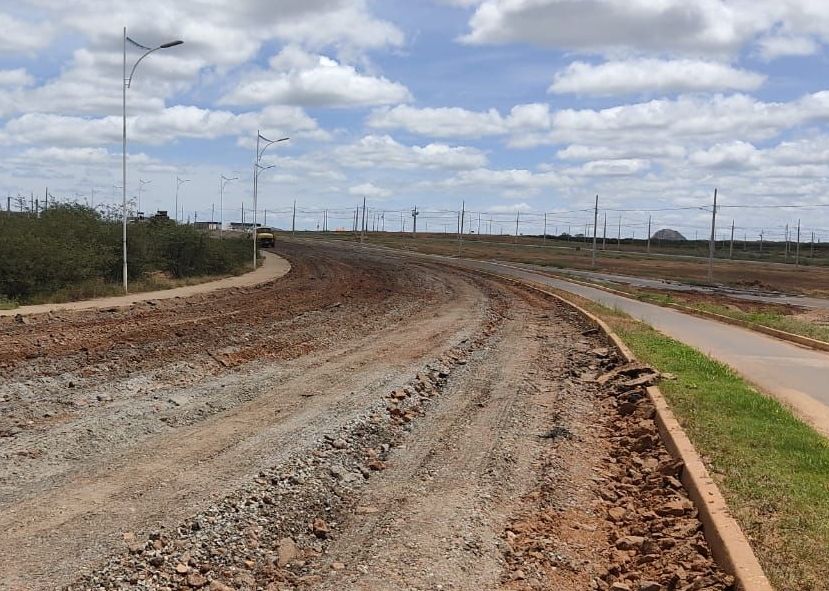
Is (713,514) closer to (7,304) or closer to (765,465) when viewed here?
(765,465)

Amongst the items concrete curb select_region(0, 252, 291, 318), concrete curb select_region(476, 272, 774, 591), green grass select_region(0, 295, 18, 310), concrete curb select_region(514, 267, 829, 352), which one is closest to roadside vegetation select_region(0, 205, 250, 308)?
green grass select_region(0, 295, 18, 310)

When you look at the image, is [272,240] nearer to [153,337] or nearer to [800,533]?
[153,337]

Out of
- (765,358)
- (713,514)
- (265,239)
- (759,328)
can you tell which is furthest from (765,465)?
(265,239)

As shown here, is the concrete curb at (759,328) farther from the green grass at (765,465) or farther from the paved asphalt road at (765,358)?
the green grass at (765,465)

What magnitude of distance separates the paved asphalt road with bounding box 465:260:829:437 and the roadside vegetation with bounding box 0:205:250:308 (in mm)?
17281

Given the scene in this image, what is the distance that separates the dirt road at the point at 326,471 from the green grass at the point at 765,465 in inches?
16.4

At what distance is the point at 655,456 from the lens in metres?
8.71

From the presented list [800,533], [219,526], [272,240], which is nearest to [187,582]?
[219,526]

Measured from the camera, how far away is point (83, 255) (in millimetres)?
27156

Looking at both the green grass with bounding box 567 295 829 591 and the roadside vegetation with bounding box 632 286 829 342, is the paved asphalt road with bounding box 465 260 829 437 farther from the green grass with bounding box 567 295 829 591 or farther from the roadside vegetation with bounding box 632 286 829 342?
the roadside vegetation with bounding box 632 286 829 342

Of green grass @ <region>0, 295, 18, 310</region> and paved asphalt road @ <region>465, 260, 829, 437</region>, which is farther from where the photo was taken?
green grass @ <region>0, 295, 18, 310</region>

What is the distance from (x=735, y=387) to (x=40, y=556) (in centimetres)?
940

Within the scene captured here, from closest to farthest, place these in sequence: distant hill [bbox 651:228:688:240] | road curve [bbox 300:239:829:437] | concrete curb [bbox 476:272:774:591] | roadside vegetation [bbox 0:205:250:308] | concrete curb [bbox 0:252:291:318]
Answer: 1. concrete curb [bbox 476:272:774:591]
2. road curve [bbox 300:239:829:437]
3. concrete curb [bbox 0:252:291:318]
4. roadside vegetation [bbox 0:205:250:308]
5. distant hill [bbox 651:228:688:240]

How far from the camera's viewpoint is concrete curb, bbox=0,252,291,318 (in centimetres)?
2198
